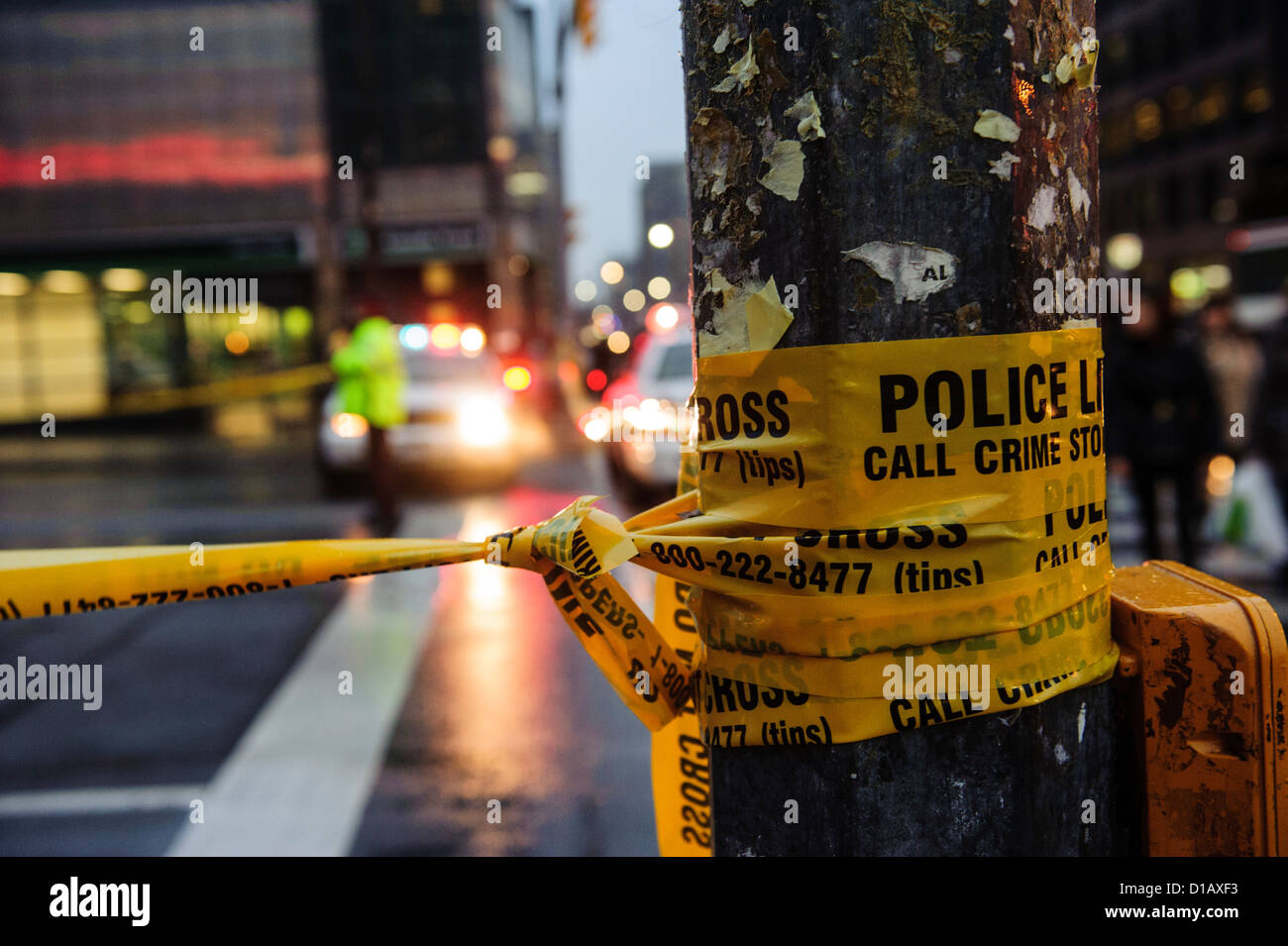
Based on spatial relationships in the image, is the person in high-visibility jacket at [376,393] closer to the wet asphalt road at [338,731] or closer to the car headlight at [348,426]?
the car headlight at [348,426]

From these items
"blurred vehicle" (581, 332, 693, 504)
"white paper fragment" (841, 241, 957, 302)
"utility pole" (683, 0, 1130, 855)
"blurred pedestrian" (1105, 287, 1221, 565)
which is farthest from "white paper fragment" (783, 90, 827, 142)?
"blurred vehicle" (581, 332, 693, 504)

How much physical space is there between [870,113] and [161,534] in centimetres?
1078

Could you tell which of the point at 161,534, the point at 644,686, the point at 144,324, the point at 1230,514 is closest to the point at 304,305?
the point at 144,324

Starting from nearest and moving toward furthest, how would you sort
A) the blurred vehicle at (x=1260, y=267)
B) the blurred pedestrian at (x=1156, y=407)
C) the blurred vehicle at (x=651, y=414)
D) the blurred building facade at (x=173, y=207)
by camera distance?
the blurred pedestrian at (x=1156, y=407), the blurred vehicle at (x=651, y=414), the blurred vehicle at (x=1260, y=267), the blurred building facade at (x=173, y=207)

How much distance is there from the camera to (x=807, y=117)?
1.39 m

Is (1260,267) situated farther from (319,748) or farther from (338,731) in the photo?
(319,748)

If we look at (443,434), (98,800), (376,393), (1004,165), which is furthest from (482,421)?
(1004,165)

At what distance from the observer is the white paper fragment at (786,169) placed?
1413 millimetres

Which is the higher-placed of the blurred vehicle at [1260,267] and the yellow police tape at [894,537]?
the blurred vehicle at [1260,267]

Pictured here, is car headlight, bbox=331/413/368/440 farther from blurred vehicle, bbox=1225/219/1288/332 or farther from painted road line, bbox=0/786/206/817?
blurred vehicle, bbox=1225/219/1288/332

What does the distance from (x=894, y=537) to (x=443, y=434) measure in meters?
12.3

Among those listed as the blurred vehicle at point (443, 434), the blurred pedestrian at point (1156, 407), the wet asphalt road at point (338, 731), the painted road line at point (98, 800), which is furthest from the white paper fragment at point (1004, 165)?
the blurred vehicle at point (443, 434)

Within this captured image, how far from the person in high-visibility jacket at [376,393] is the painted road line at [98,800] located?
6097mm

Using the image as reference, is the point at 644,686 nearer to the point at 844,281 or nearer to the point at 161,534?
the point at 844,281
